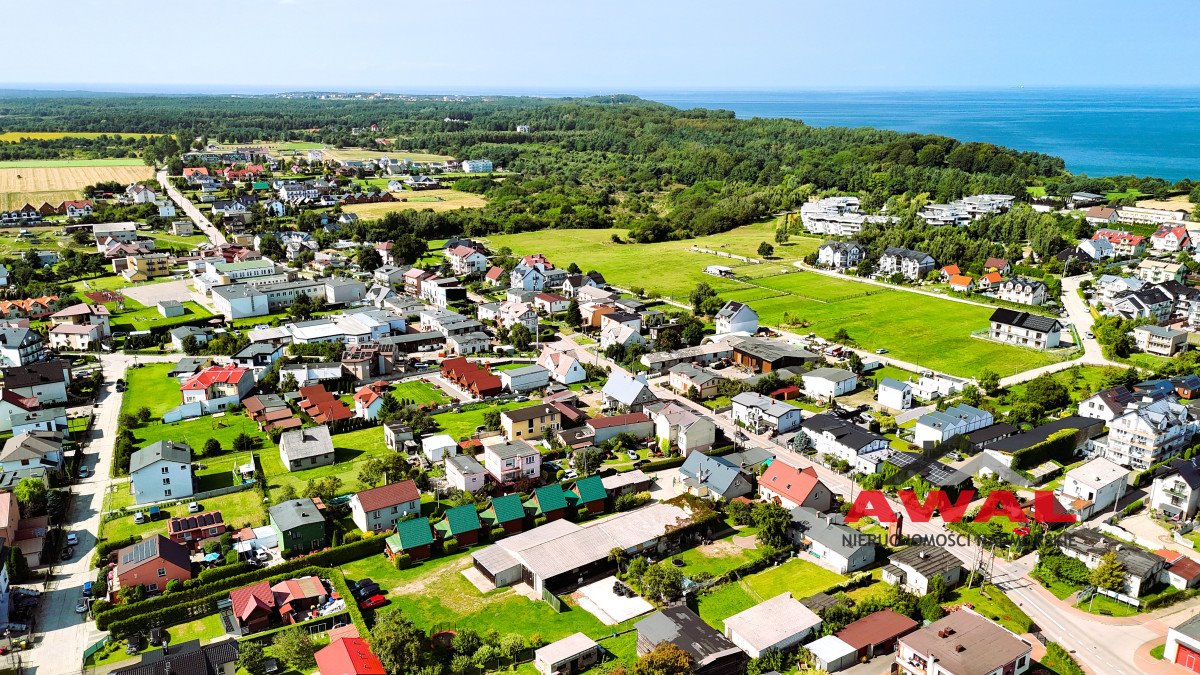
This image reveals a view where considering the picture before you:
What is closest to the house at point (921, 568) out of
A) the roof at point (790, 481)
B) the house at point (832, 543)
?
the house at point (832, 543)

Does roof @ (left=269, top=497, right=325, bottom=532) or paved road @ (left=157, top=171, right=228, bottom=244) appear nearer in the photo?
roof @ (left=269, top=497, right=325, bottom=532)

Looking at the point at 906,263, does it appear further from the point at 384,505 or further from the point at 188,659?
the point at 188,659

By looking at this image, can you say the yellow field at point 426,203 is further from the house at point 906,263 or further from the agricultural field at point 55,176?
the house at point 906,263

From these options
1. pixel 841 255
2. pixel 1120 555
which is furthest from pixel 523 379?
pixel 841 255

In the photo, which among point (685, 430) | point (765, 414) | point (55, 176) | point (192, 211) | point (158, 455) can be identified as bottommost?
point (765, 414)

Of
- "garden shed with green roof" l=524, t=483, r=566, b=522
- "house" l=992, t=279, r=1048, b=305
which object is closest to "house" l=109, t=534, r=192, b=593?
"garden shed with green roof" l=524, t=483, r=566, b=522

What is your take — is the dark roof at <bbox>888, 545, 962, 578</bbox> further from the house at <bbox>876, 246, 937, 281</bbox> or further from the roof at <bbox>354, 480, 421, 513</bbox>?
the house at <bbox>876, 246, 937, 281</bbox>
